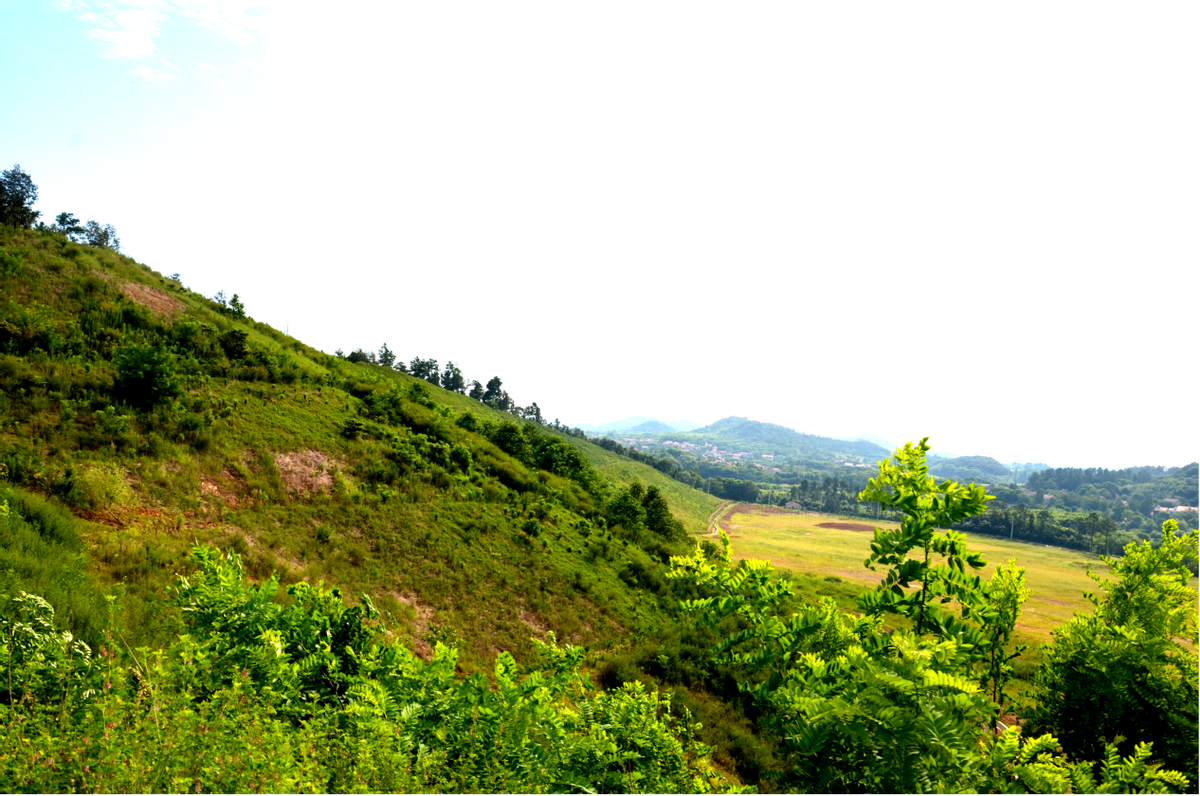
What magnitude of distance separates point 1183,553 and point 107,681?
10298mm

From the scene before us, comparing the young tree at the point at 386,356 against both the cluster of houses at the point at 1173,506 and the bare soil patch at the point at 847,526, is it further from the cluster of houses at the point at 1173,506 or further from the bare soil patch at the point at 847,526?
the cluster of houses at the point at 1173,506

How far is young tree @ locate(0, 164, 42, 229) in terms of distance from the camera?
31831 mm

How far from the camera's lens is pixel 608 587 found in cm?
2031

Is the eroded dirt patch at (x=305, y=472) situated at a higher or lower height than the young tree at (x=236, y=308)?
lower

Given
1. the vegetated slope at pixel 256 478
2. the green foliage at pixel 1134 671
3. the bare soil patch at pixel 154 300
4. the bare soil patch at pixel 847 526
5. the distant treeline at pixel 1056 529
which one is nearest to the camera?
the green foliage at pixel 1134 671

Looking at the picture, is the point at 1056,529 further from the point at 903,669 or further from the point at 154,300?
the point at 154,300

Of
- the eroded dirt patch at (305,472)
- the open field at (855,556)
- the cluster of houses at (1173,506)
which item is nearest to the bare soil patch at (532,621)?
the eroded dirt patch at (305,472)

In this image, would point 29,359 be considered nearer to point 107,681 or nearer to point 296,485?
point 296,485

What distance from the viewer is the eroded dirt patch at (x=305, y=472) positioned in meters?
17.0

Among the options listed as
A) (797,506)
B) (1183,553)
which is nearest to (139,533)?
(1183,553)

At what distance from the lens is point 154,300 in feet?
73.6

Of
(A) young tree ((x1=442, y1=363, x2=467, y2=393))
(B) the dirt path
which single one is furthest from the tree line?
(B) the dirt path

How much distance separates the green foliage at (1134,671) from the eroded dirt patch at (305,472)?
756 inches

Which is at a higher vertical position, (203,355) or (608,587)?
(203,355)
